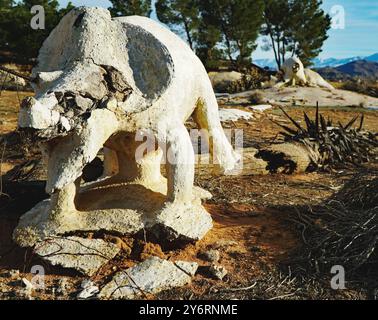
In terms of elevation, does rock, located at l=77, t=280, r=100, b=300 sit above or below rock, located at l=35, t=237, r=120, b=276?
below

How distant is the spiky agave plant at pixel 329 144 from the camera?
804 centimetres

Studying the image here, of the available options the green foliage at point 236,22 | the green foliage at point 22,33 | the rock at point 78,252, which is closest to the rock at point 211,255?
the rock at point 78,252

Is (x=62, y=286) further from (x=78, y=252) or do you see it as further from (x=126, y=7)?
(x=126, y=7)

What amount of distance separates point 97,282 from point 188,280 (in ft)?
2.22

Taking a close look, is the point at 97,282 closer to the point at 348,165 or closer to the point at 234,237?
the point at 234,237

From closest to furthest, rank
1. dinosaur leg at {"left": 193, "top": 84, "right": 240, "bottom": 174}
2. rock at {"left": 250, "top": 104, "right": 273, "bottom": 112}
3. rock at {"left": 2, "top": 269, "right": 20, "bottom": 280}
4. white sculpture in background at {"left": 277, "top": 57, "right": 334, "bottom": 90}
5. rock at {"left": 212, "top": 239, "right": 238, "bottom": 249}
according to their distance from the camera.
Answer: rock at {"left": 2, "top": 269, "right": 20, "bottom": 280}
rock at {"left": 212, "top": 239, "right": 238, "bottom": 249}
dinosaur leg at {"left": 193, "top": 84, "right": 240, "bottom": 174}
rock at {"left": 250, "top": 104, "right": 273, "bottom": 112}
white sculpture in background at {"left": 277, "top": 57, "right": 334, "bottom": 90}

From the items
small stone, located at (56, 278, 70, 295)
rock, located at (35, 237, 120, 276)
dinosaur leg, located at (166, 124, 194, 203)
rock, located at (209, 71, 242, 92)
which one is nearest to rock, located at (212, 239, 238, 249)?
dinosaur leg, located at (166, 124, 194, 203)

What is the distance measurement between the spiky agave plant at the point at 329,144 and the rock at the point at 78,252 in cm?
451

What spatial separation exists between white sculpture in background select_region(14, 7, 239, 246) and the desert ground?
180 millimetres

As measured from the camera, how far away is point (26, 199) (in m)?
4.96

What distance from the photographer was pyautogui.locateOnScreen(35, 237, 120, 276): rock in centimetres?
400

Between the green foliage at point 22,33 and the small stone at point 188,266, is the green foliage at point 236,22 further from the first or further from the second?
the small stone at point 188,266

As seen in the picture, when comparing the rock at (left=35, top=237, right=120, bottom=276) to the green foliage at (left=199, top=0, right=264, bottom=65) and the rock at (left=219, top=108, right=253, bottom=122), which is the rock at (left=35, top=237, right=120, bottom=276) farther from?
the green foliage at (left=199, top=0, right=264, bottom=65)
